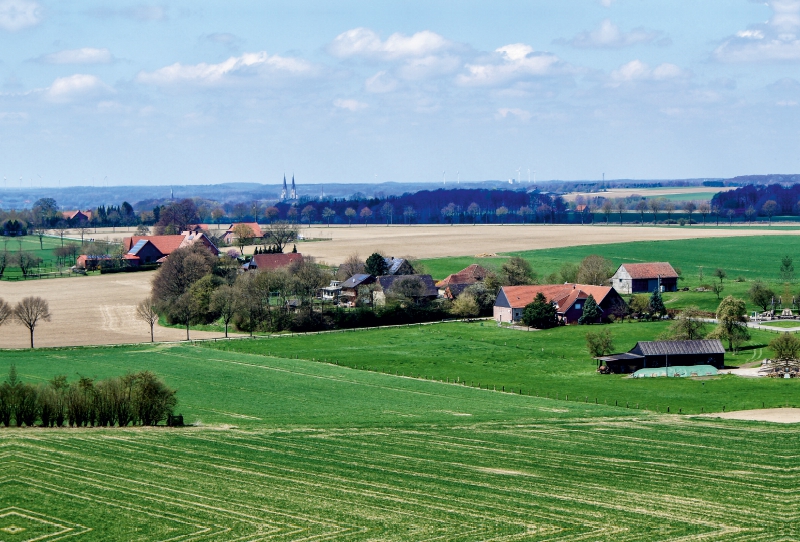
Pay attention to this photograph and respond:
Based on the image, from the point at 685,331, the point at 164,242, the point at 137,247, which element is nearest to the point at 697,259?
Result: the point at 685,331

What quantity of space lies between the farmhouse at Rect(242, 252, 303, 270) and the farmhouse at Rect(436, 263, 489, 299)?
19611 millimetres

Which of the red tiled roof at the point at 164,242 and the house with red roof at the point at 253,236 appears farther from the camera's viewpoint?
the house with red roof at the point at 253,236

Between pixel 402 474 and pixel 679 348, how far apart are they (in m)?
31.9

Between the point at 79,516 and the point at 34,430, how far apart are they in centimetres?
1360

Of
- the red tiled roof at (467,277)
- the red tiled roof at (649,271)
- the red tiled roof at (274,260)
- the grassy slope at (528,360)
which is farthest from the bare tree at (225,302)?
the red tiled roof at (649,271)

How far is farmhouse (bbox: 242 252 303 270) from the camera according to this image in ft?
365

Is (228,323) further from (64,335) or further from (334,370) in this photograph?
(334,370)

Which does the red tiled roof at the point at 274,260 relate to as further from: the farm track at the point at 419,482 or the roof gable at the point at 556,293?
the farm track at the point at 419,482

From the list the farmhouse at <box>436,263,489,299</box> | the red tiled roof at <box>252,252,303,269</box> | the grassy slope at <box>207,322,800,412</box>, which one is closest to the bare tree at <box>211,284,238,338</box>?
the grassy slope at <box>207,322,800,412</box>

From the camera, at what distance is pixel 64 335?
8000 centimetres

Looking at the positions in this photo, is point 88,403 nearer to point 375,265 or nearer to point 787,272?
point 375,265

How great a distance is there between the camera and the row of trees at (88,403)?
45781mm

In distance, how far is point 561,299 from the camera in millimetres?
84438

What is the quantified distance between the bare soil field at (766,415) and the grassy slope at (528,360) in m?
1.12
